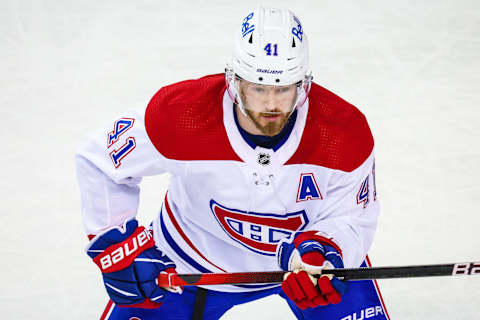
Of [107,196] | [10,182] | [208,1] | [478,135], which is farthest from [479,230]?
[208,1]

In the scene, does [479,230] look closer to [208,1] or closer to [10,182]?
[10,182]

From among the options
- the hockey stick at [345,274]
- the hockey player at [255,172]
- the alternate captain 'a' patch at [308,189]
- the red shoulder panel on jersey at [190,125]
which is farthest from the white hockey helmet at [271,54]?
the hockey stick at [345,274]

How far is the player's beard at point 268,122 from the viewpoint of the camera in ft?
7.82

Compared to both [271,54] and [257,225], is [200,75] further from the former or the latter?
[271,54]

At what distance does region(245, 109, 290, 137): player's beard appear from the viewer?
93.9 inches

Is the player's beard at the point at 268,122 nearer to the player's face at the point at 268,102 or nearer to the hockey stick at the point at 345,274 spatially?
the player's face at the point at 268,102

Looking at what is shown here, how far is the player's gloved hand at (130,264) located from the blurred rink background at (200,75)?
0.91 meters

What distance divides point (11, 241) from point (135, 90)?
53.2 inches

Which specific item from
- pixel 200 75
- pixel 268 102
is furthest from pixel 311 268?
pixel 200 75

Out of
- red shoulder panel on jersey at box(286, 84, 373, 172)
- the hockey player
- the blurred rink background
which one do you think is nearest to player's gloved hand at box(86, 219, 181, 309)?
the hockey player

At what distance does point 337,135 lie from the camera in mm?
2463

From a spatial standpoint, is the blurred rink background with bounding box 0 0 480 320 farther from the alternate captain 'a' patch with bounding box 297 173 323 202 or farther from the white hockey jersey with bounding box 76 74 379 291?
the alternate captain 'a' patch with bounding box 297 173 323 202

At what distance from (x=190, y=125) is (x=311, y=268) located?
53cm

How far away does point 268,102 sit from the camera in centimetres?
238
